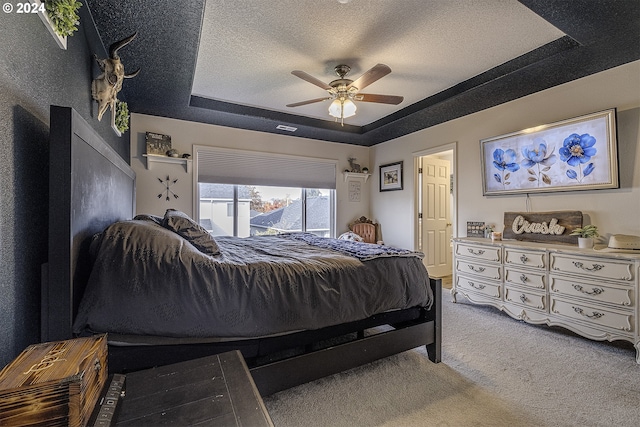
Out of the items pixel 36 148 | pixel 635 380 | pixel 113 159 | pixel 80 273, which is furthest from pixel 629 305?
pixel 113 159

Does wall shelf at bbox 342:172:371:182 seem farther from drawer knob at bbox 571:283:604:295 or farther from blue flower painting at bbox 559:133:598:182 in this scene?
drawer knob at bbox 571:283:604:295

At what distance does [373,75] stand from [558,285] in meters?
2.49

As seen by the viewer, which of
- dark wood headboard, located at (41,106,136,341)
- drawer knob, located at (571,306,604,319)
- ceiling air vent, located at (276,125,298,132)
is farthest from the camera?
ceiling air vent, located at (276,125,298,132)

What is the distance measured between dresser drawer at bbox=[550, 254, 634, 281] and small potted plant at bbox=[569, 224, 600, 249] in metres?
0.27

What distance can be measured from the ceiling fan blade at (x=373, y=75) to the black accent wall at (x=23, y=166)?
2.04 meters

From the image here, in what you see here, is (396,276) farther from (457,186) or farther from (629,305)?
(457,186)

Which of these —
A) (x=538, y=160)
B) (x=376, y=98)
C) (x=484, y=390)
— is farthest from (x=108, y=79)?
(x=538, y=160)

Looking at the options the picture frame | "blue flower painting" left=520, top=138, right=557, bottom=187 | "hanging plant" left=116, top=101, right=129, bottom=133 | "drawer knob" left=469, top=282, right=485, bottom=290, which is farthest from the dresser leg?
"hanging plant" left=116, top=101, right=129, bottom=133

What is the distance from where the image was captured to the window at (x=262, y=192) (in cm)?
431

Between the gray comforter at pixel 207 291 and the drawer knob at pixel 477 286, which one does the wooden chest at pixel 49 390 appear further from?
the drawer knob at pixel 477 286

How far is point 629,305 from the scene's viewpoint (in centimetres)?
212

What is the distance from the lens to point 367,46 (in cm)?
251

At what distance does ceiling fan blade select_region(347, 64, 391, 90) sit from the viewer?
2.31 metres

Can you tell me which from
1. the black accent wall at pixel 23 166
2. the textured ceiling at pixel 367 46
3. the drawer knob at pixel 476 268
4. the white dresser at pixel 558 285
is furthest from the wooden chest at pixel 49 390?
the drawer knob at pixel 476 268
